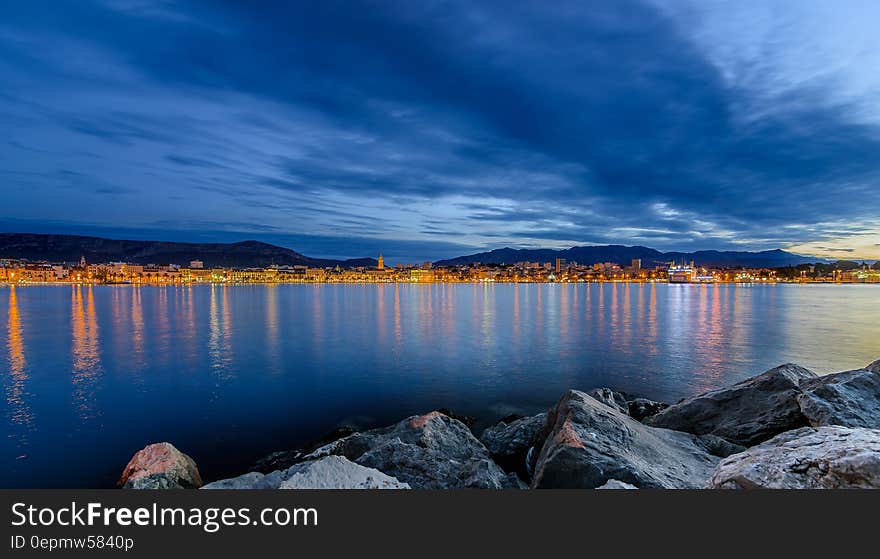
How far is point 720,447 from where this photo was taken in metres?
7.12

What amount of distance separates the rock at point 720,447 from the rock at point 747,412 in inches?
19.9

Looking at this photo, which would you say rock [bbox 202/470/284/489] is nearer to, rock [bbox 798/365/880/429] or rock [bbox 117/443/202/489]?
rock [bbox 117/443/202/489]

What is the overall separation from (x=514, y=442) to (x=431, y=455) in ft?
8.19

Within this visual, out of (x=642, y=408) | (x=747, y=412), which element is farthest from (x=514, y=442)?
(x=642, y=408)

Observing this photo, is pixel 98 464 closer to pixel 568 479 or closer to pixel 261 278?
pixel 568 479

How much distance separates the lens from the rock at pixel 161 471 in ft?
22.4

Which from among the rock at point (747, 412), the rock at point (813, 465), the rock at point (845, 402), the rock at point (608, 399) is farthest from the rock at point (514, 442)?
the rock at point (813, 465)

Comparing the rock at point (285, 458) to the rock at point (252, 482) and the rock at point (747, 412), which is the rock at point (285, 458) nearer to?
the rock at point (252, 482)

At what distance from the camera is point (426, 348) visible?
23.7 meters

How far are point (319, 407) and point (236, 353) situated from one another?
11.0 metres

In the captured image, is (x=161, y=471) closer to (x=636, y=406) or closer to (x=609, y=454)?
(x=609, y=454)

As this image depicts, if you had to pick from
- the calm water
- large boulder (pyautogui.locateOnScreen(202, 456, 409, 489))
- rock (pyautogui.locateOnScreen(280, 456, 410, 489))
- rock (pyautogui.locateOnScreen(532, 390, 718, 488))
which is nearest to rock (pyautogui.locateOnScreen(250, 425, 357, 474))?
the calm water

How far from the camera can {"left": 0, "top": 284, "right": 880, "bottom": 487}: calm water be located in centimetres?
1083

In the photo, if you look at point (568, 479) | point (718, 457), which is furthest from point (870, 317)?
point (568, 479)
